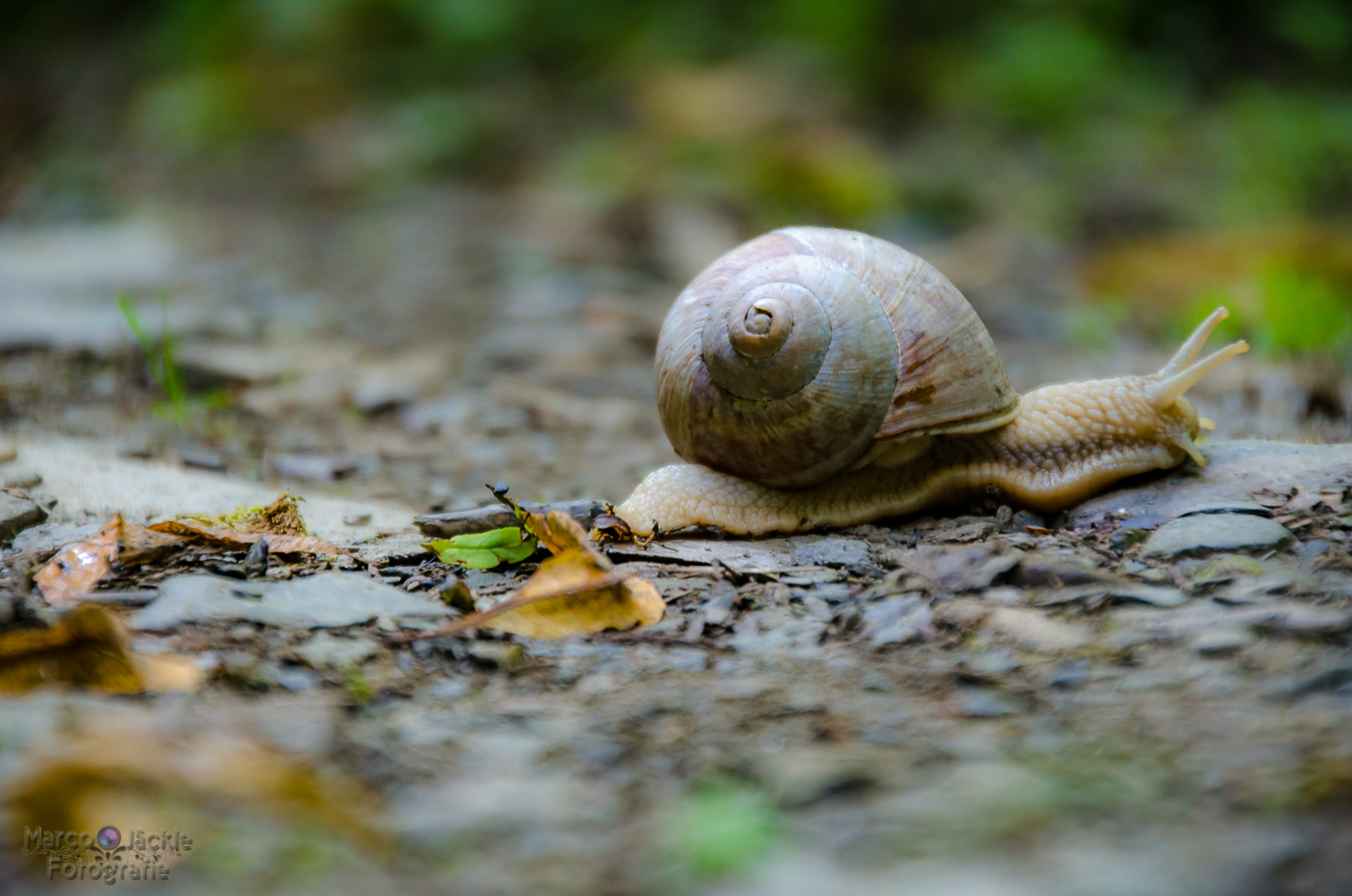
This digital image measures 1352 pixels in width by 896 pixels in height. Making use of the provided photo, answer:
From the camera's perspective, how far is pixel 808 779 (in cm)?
167

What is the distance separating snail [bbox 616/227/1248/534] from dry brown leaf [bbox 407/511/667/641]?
579mm

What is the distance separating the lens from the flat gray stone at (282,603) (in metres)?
2.29

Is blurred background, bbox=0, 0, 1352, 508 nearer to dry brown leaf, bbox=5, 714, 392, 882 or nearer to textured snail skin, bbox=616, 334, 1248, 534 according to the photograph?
textured snail skin, bbox=616, 334, 1248, 534

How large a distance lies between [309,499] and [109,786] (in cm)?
200

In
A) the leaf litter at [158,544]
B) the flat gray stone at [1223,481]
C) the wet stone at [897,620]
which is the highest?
the leaf litter at [158,544]

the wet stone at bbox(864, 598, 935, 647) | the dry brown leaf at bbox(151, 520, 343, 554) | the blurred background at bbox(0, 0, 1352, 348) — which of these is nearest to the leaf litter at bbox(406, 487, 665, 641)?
the wet stone at bbox(864, 598, 935, 647)

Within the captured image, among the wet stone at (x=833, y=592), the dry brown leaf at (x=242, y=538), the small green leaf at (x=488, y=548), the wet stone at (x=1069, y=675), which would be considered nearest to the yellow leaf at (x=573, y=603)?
the small green leaf at (x=488, y=548)

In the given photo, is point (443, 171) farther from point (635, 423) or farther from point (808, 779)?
point (808, 779)

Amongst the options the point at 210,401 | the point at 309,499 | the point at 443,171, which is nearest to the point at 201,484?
the point at 309,499

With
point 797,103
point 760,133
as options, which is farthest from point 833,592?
point 797,103

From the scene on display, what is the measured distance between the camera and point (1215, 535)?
8.64 feet

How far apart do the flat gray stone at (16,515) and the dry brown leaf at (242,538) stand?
36cm

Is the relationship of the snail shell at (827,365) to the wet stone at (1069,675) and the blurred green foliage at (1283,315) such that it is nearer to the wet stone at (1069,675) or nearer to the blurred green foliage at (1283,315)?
the wet stone at (1069,675)

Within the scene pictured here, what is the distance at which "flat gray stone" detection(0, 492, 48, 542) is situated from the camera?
278cm
